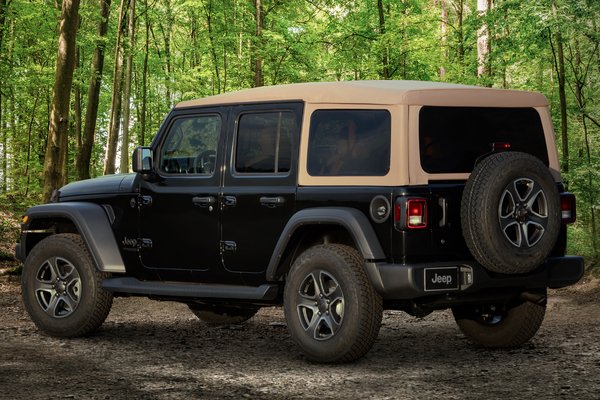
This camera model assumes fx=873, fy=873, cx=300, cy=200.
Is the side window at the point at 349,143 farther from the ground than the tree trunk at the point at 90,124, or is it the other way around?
the tree trunk at the point at 90,124

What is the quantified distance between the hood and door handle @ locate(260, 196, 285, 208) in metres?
1.58

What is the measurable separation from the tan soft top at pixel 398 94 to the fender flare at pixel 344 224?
32.9 inches

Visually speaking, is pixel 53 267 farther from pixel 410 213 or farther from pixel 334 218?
pixel 410 213

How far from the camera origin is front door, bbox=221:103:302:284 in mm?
6703

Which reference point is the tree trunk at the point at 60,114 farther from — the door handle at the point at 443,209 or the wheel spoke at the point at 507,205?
the wheel spoke at the point at 507,205

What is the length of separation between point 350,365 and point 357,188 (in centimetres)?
130

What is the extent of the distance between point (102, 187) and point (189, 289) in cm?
148

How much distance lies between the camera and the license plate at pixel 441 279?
5.97 m

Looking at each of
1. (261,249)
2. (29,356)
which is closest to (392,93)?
(261,249)

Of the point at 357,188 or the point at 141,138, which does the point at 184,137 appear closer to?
the point at 357,188

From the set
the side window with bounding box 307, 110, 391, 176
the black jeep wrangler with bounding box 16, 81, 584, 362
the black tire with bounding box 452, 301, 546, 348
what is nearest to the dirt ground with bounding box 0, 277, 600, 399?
the black tire with bounding box 452, 301, 546, 348

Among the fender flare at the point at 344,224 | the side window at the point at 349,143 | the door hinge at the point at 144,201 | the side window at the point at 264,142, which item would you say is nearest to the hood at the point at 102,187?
the door hinge at the point at 144,201

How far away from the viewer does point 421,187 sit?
6.05 m

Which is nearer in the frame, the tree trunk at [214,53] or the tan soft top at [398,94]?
the tan soft top at [398,94]
